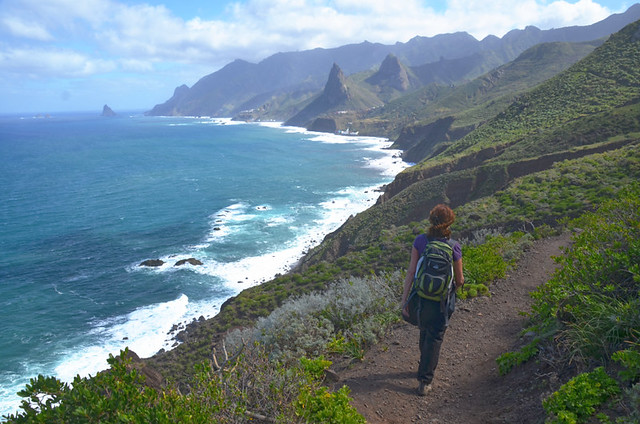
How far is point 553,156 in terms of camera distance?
28672 mm

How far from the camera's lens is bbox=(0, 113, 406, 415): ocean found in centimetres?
2528

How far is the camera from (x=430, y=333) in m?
5.03

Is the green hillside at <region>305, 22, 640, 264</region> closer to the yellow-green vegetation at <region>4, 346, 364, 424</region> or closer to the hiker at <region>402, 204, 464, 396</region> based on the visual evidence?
the hiker at <region>402, 204, 464, 396</region>

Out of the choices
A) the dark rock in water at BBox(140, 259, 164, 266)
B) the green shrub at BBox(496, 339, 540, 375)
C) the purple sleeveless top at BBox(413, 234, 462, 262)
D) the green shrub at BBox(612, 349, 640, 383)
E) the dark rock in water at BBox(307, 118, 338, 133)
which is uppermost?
the dark rock in water at BBox(307, 118, 338, 133)

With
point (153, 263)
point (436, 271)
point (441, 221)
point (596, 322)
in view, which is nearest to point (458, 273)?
point (436, 271)

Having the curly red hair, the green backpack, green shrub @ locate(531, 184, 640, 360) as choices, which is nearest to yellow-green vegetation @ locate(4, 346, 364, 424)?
the green backpack

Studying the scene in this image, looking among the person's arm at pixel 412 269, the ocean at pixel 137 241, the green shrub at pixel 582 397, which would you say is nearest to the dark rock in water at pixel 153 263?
the ocean at pixel 137 241

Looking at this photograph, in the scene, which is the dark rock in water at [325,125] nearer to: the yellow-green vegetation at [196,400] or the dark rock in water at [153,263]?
the dark rock in water at [153,263]

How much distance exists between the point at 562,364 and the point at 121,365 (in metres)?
4.75

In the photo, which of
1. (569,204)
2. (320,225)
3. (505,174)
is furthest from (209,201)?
(569,204)

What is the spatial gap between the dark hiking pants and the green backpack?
6.9 inches

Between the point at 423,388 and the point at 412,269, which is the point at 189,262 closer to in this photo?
the point at 423,388

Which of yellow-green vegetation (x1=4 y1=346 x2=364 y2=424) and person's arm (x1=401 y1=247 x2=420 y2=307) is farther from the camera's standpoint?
person's arm (x1=401 y1=247 x2=420 y2=307)

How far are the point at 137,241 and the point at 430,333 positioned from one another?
4051 centimetres
